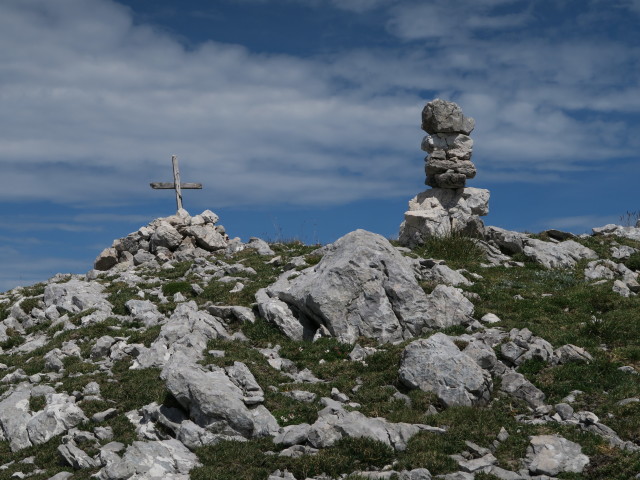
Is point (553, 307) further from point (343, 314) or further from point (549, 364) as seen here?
point (343, 314)

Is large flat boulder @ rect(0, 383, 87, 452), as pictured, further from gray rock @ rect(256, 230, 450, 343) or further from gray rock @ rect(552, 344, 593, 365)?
gray rock @ rect(552, 344, 593, 365)

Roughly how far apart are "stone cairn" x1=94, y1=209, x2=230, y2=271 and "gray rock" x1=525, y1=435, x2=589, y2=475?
89.8 feet

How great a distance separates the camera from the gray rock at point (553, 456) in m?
15.1

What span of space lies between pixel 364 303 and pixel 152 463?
10.7 m

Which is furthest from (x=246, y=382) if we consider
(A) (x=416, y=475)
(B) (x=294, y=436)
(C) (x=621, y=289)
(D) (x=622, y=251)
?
(D) (x=622, y=251)

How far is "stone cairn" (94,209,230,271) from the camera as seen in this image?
134ft

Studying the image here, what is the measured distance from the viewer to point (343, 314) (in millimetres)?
24094

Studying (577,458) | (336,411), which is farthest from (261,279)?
(577,458)

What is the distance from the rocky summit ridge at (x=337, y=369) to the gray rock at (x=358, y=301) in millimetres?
67

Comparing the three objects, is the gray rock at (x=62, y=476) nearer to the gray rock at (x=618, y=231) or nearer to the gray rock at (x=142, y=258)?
the gray rock at (x=142, y=258)

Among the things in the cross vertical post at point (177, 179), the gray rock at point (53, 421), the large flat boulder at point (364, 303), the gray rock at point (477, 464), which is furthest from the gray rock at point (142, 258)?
the gray rock at point (477, 464)

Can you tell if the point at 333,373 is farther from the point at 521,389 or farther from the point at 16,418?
the point at 16,418

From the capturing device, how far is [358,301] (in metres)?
24.2

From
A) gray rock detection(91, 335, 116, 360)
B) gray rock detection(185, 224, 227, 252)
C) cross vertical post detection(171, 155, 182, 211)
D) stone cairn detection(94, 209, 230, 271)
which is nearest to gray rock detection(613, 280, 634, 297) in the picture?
gray rock detection(91, 335, 116, 360)
